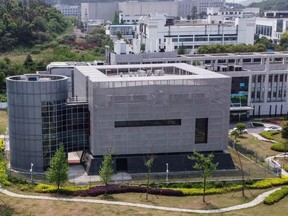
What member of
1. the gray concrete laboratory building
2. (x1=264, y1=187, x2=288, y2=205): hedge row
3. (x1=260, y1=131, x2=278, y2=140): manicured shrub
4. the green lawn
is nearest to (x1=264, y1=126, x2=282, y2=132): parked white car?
(x1=260, y1=131, x2=278, y2=140): manicured shrub

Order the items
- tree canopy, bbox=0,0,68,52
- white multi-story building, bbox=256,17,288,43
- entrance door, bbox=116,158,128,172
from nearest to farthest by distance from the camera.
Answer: entrance door, bbox=116,158,128,172 < tree canopy, bbox=0,0,68,52 < white multi-story building, bbox=256,17,288,43

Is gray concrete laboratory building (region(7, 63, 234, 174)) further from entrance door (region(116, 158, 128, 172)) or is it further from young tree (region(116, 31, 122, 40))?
young tree (region(116, 31, 122, 40))

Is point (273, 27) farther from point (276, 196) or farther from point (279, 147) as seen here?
point (276, 196)

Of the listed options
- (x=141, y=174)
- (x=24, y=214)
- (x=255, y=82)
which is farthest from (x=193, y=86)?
(x=255, y=82)

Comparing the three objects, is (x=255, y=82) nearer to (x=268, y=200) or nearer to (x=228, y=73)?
(x=228, y=73)

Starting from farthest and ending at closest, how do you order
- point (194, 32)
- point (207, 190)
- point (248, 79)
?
point (194, 32) < point (248, 79) < point (207, 190)

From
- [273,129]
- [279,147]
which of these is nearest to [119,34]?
[273,129]

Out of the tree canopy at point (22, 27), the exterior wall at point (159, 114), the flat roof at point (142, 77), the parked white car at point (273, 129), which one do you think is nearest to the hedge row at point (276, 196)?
the exterior wall at point (159, 114)

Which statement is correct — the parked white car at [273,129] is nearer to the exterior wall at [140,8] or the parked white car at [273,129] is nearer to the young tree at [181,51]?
the young tree at [181,51]
